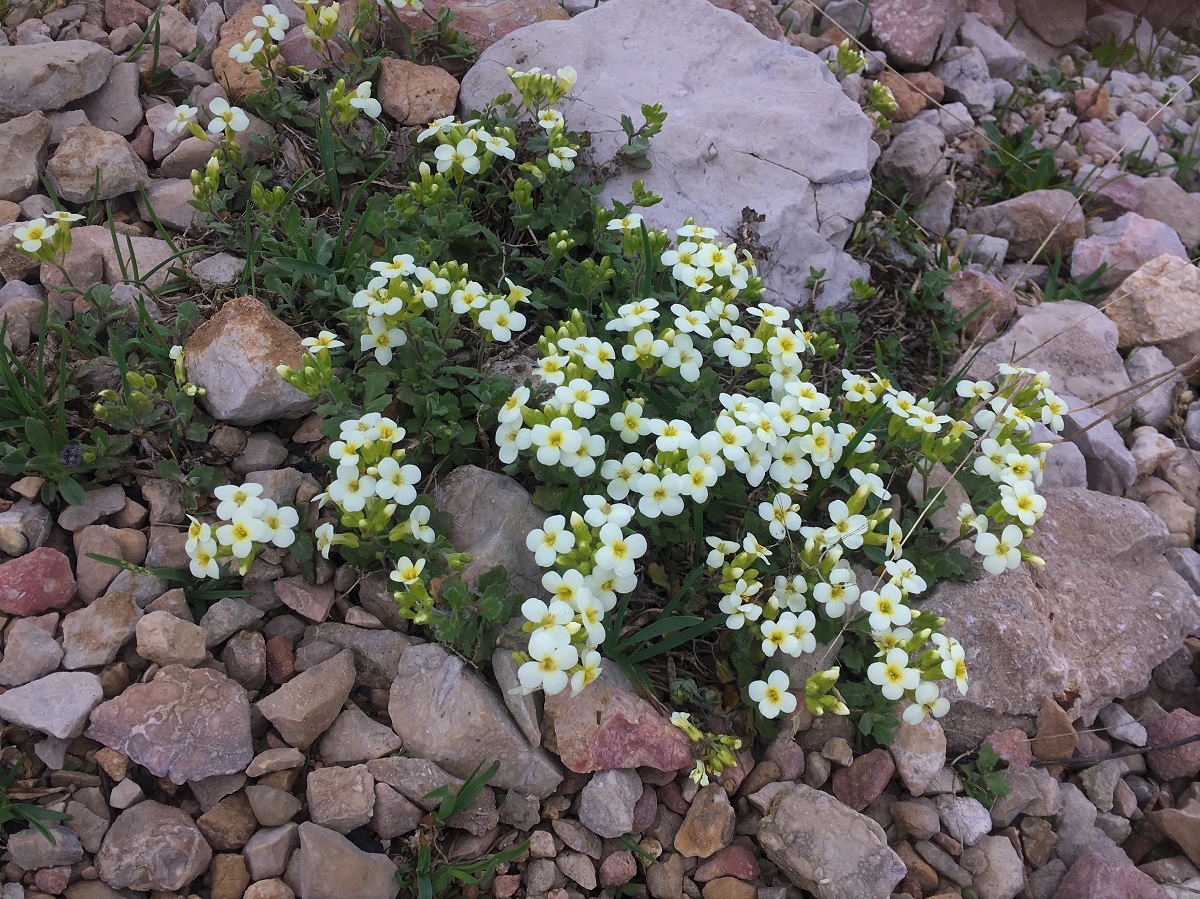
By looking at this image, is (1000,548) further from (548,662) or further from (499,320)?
(499,320)

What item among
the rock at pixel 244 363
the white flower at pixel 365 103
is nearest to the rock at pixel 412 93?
the white flower at pixel 365 103

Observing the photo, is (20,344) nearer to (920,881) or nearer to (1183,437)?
(920,881)

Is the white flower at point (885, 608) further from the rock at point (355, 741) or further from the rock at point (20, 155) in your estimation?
the rock at point (20, 155)

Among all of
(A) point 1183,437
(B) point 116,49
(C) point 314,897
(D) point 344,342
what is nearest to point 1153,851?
(A) point 1183,437

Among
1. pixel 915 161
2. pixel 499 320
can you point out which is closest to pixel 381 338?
pixel 499 320

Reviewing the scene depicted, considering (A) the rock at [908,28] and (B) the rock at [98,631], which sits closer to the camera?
(B) the rock at [98,631]
